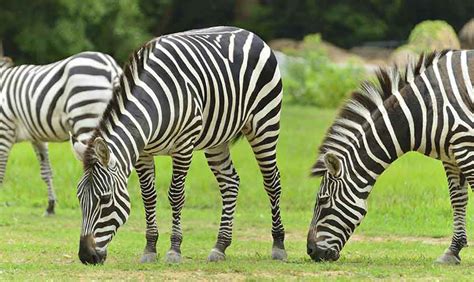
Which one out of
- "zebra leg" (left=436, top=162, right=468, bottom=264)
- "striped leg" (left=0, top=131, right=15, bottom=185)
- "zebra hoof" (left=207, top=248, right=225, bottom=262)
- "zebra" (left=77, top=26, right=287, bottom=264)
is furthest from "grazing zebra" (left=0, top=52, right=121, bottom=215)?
"zebra leg" (left=436, top=162, right=468, bottom=264)

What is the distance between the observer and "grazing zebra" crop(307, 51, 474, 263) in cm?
880

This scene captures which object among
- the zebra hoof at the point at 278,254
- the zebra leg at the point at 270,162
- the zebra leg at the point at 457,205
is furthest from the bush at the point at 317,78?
the zebra leg at the point at 457,205

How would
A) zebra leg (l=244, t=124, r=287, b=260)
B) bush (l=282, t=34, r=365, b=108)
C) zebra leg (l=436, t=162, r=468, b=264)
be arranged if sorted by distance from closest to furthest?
zebra leg (l=436, t=162, r=468, b=264) → zebra leg (l=244, t=124, r=287, b=260) → bush (l=282, t=34, r=365, b=108)

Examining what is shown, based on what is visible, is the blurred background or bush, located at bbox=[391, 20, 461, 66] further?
the blurred background

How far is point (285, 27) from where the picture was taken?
41750mm

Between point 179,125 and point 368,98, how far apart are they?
5.82ft

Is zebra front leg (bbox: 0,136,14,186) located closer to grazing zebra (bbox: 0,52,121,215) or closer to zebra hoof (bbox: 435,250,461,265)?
grazing zebra (bbox: 0,52,121,215)

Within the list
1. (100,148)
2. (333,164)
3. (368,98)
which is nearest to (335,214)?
(333,164)

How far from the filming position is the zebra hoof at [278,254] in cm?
989

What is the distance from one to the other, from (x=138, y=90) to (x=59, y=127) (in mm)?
4686

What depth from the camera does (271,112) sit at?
1015cm

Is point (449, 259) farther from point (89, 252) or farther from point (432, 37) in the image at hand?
point (432, 37)

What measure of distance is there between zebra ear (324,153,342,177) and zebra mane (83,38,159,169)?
188 cm

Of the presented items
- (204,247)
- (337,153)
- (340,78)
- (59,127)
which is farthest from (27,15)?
(337,153)
